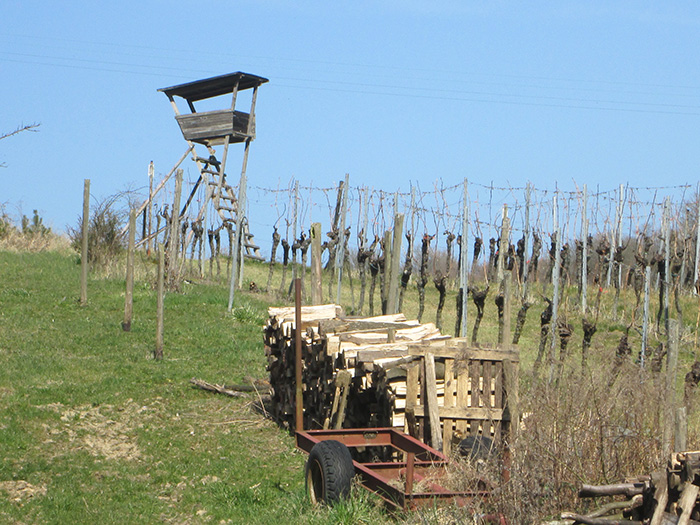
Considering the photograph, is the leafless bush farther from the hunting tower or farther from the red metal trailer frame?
the hunting tower

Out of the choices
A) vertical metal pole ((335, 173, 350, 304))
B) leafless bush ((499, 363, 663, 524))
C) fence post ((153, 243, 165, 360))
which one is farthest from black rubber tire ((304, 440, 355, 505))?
vertical metal pole ((335, 173, 350, 304))

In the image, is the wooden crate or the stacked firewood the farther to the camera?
the stacked firewood

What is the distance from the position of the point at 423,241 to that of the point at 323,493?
11.0 metres

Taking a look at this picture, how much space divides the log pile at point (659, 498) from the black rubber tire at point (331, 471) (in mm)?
1727

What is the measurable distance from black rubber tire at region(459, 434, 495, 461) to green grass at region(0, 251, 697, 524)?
0.91 m

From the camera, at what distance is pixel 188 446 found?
29.2 feet

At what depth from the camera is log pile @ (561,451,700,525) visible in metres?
4.61

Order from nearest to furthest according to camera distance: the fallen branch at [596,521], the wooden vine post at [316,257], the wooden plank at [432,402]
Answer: the fallen branch at [596,521] < the wooden plank at [432,402] < the wooden vine post at [316,257]

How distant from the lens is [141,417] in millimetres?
9883

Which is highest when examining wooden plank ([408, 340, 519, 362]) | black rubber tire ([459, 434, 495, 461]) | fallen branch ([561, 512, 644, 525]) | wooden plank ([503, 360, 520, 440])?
wooden plank ([408, 340, 519, 362])

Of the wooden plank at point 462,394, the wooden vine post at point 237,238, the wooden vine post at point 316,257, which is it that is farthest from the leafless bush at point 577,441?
the wooden vine post at point 237,238

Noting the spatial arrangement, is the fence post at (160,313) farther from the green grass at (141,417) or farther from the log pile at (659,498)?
the log pile at (659,498)

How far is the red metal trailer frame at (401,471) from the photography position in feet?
17.9

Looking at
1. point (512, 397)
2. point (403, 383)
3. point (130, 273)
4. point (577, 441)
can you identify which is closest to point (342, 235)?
point (130, 273)
